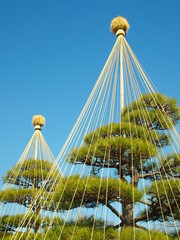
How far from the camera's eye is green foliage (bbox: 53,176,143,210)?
13.5ft

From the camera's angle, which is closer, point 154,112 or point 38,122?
point 154,112

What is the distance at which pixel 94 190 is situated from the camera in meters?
4.24

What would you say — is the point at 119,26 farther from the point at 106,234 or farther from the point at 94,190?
the point at 106,234

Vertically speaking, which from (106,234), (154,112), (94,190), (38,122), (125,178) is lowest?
(106,234)

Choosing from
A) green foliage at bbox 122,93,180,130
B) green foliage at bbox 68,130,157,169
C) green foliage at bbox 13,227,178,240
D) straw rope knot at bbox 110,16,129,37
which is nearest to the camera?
green foliage at bbox 13,227,178,240

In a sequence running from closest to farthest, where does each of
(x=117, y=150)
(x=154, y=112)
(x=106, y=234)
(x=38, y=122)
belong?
(x=106, y=234), (x=117, y=150), (x=154, y=112), (x=38, y=122)

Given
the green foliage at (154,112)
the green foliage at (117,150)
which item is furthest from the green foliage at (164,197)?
the green foliage at (154,112)

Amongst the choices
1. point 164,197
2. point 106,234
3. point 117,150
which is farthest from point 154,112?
point 106,234

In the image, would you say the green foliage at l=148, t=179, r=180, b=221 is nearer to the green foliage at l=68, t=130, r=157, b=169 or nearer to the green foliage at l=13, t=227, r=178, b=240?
the green foliage at l=13, t=227, r=178, b=240

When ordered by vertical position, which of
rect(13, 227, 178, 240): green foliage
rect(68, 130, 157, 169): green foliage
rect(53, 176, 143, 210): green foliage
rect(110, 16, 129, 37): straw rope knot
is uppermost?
rect(110, 16, 129, 37): straw rope knot

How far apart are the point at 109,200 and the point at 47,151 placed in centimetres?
524

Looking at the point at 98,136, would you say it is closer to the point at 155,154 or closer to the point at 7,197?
the point at 155,154

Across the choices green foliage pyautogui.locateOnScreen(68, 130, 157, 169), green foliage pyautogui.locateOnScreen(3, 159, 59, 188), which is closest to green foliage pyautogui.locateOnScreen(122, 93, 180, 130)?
green foliage pyautogui.locateOnScreen(68, 130, 157, 169)

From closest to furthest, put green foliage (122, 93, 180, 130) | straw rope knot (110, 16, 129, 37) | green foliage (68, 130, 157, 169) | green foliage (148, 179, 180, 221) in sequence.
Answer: green foliage (148, 179, 180, 221) → green foliage (68, 130, 157, 169) → green foliage (122, 93, 180, 130) → straw rope knot (110, 16, 129, 37)
